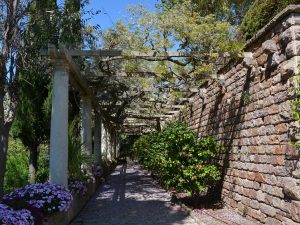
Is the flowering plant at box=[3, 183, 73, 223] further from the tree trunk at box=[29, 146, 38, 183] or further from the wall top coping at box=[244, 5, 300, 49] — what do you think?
the tree trunk at box=[29, 146, 38, 183]

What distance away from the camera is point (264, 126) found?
6.04m

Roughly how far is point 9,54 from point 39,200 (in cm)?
291

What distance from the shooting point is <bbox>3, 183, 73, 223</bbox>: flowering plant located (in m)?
4.96

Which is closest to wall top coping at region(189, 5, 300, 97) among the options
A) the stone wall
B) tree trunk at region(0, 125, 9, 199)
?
the stone wall

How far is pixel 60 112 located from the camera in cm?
703

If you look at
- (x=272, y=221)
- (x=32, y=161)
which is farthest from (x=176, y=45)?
(x=32, y=161)

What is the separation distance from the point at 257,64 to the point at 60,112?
11.2 ft

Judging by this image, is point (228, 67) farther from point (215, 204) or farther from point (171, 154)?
point (215, 204)

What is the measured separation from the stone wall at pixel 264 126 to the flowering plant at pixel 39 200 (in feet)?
9.57

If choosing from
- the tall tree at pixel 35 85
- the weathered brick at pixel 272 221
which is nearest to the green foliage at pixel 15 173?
the tall tree at pixel 35 85

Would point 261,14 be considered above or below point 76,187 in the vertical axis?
above

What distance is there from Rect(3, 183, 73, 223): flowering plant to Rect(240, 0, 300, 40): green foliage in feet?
13.7

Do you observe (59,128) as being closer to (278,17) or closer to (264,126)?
(264,126)

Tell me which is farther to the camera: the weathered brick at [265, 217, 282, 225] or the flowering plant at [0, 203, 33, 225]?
the weathered brick at [265, 217, 282, 225]
